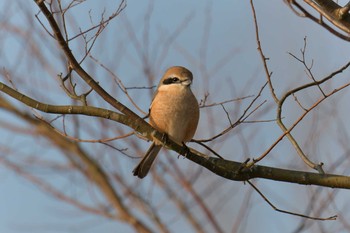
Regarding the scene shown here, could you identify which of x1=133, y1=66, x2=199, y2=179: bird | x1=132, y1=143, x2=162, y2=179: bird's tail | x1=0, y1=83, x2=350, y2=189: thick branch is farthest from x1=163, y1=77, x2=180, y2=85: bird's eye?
x1=0, y1=83, x2=350, y2=189: thick branch

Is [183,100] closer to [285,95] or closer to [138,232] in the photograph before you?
[285,95]

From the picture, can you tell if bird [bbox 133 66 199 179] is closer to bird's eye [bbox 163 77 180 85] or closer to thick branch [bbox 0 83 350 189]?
bird's eye [bbox 163 77 180 85]

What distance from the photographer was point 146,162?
407 centimetres

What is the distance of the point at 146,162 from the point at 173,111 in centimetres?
43

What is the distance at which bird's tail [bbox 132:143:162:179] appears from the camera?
13.3ft

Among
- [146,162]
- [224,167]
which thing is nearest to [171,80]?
[146,162]

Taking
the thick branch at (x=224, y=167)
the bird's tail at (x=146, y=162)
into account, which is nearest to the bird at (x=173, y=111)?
the bird's tail at (x=146, y=162)

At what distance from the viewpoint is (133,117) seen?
3.20 metres

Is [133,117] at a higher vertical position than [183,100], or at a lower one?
lower

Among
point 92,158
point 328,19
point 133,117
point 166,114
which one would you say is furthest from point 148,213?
point 328,19

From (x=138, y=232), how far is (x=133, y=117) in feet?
10.1

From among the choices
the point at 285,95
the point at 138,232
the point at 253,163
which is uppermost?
the point at 138,232

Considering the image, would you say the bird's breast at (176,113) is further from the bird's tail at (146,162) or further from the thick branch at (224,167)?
the thick branch at (224,167)

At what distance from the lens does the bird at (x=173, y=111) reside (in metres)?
3.89
